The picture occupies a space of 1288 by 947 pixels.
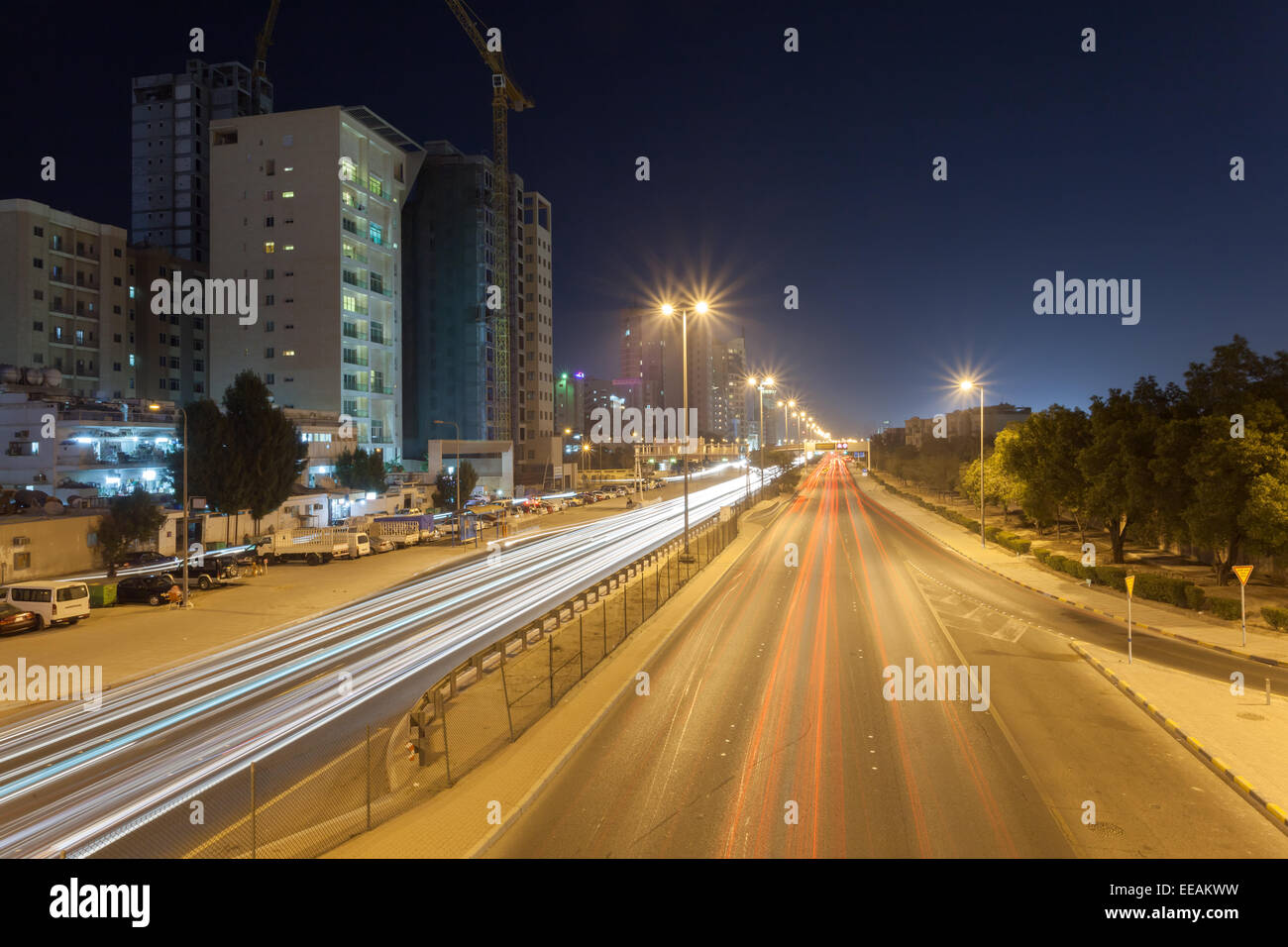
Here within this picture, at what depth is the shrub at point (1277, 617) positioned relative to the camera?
65.7 ft

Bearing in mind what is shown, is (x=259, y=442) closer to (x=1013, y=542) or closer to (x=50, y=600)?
(x=50, y=600)

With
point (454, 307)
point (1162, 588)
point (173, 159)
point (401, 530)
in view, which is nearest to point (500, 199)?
point (454, 307)

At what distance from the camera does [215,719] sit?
559 inches

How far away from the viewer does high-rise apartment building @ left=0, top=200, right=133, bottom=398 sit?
67812 millimetres

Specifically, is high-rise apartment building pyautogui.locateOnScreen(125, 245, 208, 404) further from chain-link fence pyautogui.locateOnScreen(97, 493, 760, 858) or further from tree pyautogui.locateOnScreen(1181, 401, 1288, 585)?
tree pyautogui.locateOnScreen(1181, 401, 1288, 585)

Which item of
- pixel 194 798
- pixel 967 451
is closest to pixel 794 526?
pixel 194 798

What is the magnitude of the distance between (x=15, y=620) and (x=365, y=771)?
59.1ft

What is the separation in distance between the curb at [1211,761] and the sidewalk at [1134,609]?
5105 mm

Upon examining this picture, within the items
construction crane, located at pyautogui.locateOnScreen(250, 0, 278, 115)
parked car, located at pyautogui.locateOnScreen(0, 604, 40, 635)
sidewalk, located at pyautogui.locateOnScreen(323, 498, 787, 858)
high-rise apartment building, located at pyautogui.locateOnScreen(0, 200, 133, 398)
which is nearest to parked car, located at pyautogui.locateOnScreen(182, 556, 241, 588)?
parked car, located at pyautogui.locateOnScreen(0, 604, 40, 635)

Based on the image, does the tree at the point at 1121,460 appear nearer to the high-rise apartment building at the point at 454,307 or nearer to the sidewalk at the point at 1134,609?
the sidewalk at the point at 1134,609

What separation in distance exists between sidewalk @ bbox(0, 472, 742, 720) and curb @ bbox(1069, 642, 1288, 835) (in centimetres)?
2190

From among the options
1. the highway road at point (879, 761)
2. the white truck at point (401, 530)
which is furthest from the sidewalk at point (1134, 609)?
the white truck at point (401, 530)

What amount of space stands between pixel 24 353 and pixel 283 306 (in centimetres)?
2434

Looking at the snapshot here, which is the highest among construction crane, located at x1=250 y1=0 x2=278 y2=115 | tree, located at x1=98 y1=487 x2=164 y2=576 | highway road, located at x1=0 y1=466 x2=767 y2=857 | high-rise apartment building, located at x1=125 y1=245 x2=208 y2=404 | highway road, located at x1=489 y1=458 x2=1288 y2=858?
construction crane, located at x1=250 y1=0 x2=278 y2=115
